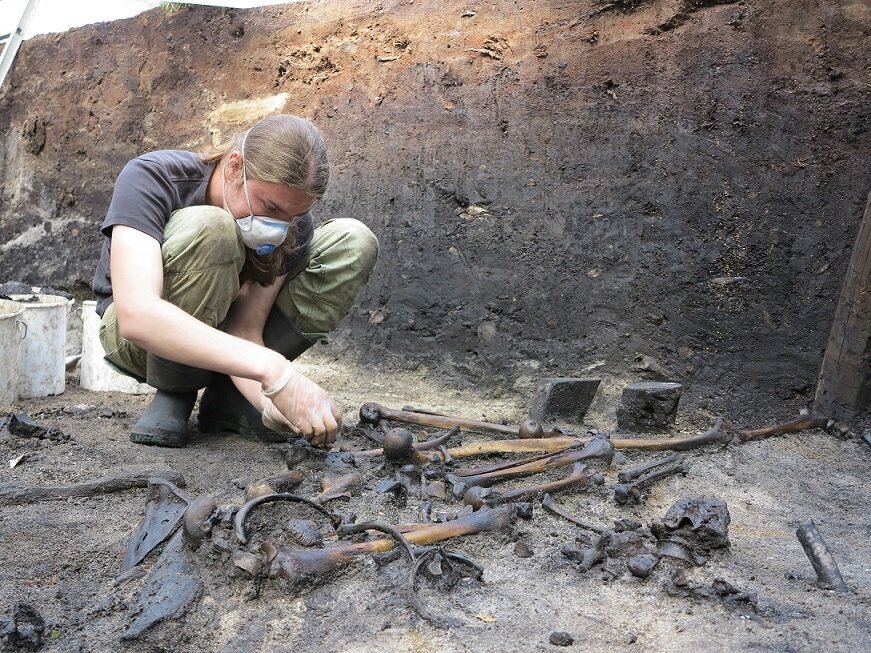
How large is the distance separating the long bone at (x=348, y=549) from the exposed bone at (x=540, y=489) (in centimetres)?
13

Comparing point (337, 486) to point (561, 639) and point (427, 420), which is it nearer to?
point (427, 420)

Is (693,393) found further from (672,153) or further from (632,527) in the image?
(632,527)

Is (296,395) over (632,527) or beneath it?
over

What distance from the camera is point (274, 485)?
2262 millimetres

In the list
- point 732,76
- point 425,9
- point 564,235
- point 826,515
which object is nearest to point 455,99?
point 425,9

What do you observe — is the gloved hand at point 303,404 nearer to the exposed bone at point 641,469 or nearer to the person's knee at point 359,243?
the person's knee at point 359,243

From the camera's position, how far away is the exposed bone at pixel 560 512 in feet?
6.95

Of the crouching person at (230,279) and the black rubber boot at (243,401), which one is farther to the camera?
the black rubber boot at (243,401)

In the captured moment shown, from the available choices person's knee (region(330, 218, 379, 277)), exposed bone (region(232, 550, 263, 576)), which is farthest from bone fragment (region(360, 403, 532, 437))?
exposed bone (region(232, 550, 263, 576))

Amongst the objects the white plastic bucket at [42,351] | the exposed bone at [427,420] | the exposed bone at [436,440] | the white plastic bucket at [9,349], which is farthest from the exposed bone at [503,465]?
the white plastic bucket at [42,351]

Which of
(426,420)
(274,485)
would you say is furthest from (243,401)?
(274,485)

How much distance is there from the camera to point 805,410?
3.52 m

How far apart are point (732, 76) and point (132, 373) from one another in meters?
3.07

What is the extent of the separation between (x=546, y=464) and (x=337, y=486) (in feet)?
2.30
